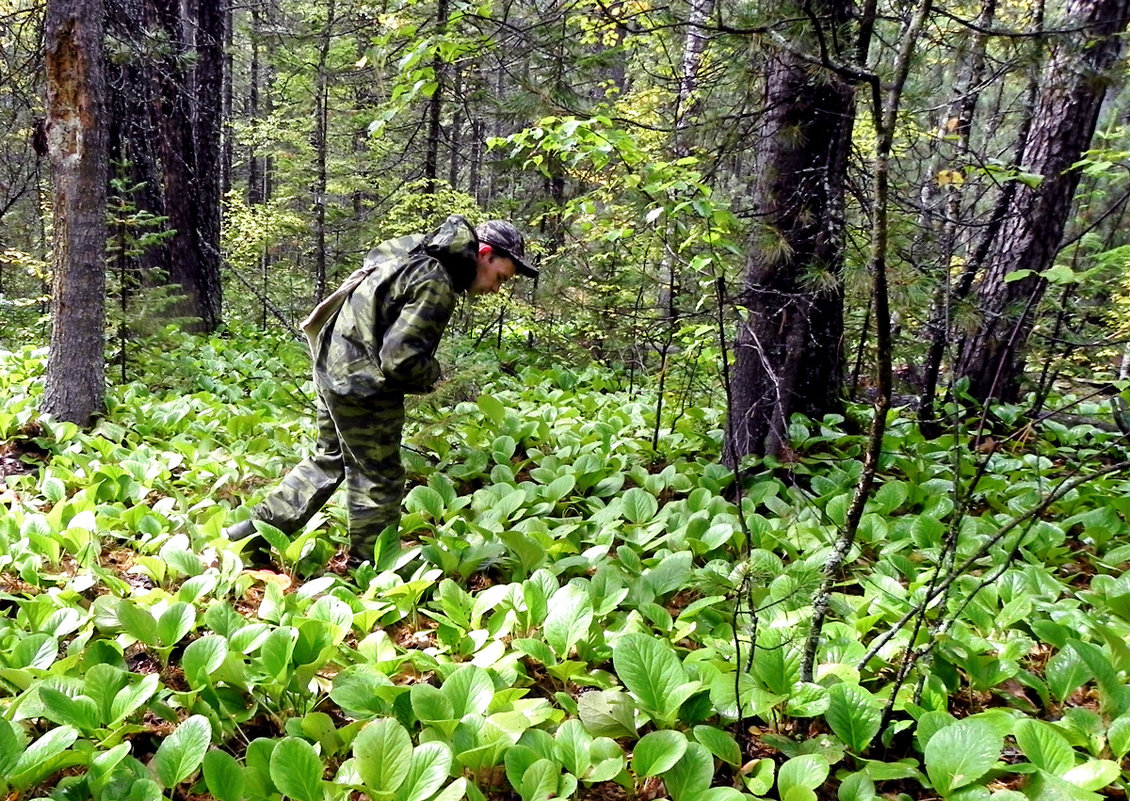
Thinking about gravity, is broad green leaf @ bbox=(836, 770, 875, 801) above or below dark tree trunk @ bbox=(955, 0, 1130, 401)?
below

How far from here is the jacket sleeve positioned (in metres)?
3.49

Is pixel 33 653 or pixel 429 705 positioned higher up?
pixel 429 705

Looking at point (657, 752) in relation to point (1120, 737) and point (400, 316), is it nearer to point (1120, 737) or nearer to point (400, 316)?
point (1120, 737)

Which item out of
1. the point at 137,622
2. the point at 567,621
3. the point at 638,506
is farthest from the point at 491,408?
the point at 137,622

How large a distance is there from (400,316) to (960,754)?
2855 mm

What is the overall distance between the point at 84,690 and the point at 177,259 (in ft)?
30.5

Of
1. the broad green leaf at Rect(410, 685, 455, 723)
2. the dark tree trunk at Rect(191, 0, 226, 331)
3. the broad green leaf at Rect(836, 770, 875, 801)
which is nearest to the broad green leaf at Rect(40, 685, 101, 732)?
the broad green leaf at Rect(410, 685, 455, 723)

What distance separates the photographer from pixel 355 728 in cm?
231

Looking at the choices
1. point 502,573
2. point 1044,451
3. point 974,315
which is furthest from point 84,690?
point 1044,451

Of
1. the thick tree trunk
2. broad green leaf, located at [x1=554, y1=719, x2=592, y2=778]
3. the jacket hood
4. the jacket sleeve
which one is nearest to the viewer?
broad green leaf, located at [x1=554, y1=719, x2=592, y2=778]

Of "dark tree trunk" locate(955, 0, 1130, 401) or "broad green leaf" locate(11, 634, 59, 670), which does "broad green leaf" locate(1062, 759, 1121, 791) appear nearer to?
"broad green leaf" locate(11, 634, 59, 670)

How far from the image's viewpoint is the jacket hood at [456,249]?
11.8ft

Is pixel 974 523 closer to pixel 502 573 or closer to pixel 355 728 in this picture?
pixel 502 573

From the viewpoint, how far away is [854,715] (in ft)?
7.48
